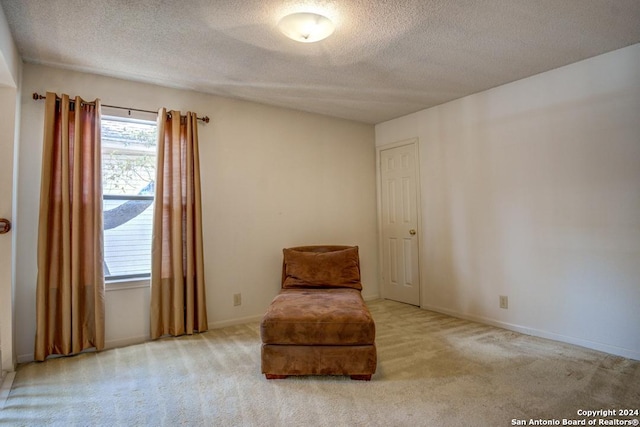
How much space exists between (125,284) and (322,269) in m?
1.78

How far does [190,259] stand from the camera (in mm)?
3230

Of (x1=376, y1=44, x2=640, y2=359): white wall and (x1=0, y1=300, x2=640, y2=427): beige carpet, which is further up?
(x1=376, y1=44, x2=640, y2=359): white wall

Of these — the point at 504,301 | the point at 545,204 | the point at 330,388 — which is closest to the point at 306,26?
the point at 330,388

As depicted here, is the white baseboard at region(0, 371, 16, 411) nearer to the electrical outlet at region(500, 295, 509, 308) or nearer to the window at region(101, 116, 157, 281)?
the window at region(101, 116, 157, 281)

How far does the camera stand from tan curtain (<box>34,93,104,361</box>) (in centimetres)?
268

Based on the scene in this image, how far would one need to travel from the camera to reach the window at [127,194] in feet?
10.1

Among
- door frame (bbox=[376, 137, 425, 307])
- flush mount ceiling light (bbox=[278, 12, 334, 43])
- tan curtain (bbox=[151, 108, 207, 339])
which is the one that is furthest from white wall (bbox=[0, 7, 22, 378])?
door frame (bbox=[376, 137, 425, 307])

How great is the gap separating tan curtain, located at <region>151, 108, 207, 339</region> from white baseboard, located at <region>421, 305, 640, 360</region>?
270 cm

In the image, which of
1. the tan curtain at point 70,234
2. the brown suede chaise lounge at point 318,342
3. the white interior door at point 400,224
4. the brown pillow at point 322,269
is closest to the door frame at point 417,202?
the white interior door at point 400,224

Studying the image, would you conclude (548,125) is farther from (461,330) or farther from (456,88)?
(461,330)

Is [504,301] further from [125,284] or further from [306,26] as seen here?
[125,284]

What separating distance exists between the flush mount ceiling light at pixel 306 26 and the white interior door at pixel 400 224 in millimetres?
2346

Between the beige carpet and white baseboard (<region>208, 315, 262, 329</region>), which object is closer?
the beige carpet

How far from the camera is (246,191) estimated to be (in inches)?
147
